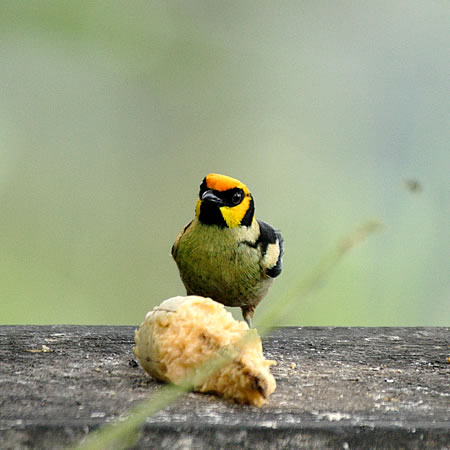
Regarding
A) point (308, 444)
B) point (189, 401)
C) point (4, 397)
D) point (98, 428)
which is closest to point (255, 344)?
point (189, 401)

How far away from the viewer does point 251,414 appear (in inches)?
60.3

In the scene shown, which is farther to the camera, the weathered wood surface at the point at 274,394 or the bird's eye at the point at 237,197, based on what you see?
the bird's eye at the point at 237,197

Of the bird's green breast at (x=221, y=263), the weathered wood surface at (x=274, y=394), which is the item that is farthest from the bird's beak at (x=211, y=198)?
the weathered wood surface at (x=274, y=394)

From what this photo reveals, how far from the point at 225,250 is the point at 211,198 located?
21 centimetres

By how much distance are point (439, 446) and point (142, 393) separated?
70 centimetres

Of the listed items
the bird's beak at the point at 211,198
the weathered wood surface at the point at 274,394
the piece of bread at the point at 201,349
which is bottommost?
the weathered wood surface at the point at 274,394

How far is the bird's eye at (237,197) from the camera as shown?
2.74 metres

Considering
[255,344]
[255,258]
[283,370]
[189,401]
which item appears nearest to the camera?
[189,401]

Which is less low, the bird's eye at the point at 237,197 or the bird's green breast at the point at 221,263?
the bird's eye at the point at 237,197

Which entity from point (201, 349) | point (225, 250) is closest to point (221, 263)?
point (225, 250)

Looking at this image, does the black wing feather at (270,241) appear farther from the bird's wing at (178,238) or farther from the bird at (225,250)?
the bird's wing at (178,238)

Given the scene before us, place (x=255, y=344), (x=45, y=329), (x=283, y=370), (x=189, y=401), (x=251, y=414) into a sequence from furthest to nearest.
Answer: (x=45, y=329), (x=283, y=370), (x=255, y=344), (x=189, y=401), (x=251, y=414)

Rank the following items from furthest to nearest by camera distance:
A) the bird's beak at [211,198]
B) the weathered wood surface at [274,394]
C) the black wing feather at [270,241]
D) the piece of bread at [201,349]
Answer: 1. the black wing feather at [270,241]
2. the bird's beak at [211,198]
3. the piece of bread at [201,349]
4. the weathered wood surface at [274,394]

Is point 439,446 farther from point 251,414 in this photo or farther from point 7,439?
point 7,439
